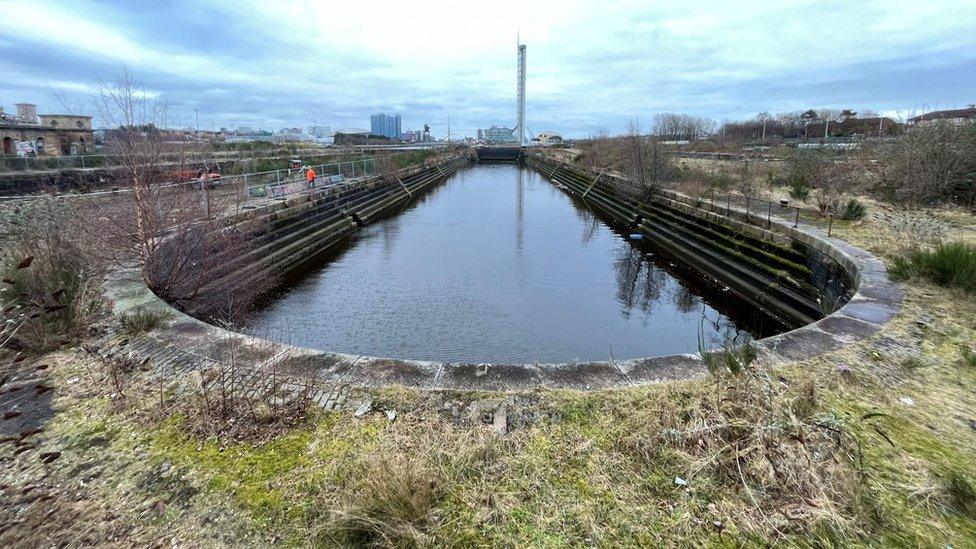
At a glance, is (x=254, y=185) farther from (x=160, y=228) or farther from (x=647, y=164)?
(x=647, y=164)

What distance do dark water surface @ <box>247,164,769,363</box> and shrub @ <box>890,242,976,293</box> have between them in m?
2.42

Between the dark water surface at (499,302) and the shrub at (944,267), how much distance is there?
7.94ft

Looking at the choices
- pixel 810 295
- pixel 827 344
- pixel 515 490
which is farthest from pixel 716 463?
pixel 810 295

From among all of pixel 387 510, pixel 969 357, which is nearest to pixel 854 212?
pixel 969 357

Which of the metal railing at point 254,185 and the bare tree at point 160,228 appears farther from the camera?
the metal railing at point 254,185

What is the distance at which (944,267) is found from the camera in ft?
22.9

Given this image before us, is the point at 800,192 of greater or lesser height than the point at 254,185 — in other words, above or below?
below

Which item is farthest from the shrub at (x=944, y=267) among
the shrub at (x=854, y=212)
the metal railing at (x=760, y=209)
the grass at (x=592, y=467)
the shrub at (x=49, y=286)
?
the shrub at (x=49, y=286)

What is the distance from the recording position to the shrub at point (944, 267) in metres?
6.66

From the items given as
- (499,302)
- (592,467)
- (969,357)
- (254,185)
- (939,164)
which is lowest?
(499,302)

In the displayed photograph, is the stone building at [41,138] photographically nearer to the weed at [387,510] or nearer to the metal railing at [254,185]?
the metal railing at [254,185]

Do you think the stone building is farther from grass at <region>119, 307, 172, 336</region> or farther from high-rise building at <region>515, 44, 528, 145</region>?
high-rise building at <region>515, 44, 528, 145</region>

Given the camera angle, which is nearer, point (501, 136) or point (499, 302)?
point (499, 302)

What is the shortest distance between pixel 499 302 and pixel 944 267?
7348 millimetres
